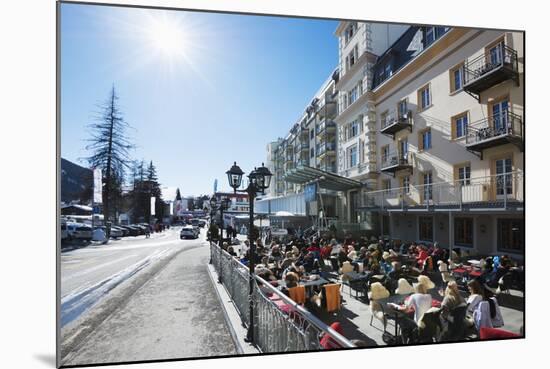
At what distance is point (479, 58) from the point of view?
4.39m

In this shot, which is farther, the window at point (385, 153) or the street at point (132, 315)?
the window at point (385, 153)

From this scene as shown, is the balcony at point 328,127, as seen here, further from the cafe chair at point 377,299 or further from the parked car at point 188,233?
the parked car at point 188,233

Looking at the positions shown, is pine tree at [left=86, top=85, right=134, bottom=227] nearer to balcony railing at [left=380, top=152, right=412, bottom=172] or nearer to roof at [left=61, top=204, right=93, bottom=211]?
roof at [left=61, top=204, right=93, bottom=211]

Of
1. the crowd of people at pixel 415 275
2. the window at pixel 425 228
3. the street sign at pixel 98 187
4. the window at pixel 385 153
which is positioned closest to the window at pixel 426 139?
the window at pixel 385 153

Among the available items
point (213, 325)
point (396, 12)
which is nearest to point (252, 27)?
point (396, 12)

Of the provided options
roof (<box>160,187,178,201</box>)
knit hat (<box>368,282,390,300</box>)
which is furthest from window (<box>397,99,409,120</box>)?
roof (<box>160,187,178,201</box>)

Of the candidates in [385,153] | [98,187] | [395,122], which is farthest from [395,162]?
[98,187]

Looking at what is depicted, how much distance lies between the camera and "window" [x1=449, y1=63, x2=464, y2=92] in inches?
190

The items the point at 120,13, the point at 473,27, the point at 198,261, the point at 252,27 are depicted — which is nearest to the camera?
the point at 120,13

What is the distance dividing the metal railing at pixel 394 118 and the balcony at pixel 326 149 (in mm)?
1952

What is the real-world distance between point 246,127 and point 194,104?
94 centimetres

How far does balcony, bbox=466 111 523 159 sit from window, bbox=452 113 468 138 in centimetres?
10

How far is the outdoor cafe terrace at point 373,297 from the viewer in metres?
3.11
